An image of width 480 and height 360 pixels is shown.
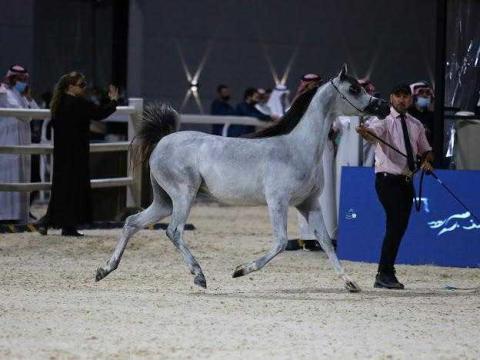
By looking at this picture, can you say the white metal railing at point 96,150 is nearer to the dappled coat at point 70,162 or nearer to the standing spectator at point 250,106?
the dappled coat at point 70,162

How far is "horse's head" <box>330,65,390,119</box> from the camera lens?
40.6 feet

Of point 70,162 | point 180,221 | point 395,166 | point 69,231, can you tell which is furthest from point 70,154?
point 395,166

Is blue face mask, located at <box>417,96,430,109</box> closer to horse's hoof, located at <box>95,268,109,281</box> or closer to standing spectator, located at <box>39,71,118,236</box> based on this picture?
standing spectator, located at <box>39,71,118,236</box>

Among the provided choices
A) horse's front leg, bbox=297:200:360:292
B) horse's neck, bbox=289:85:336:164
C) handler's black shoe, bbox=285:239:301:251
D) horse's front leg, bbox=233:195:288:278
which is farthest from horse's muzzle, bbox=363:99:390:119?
handler's black shoe, bbox=285:239:301:251

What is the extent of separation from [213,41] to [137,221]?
14600mm

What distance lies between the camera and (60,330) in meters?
9.75

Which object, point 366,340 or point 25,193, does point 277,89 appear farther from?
point 366,340

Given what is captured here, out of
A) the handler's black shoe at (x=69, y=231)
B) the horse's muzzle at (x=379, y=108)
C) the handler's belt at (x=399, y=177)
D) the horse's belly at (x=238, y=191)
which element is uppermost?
the horse's muzzle at (x=379, y=108)

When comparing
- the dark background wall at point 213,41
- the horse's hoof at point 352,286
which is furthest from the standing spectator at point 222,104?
the horse's hoof at point 352,286

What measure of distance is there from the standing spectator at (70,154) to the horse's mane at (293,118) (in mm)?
4618

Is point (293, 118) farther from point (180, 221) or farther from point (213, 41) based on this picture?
point (213, 41)

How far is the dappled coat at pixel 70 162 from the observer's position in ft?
55.4

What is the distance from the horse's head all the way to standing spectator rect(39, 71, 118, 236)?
16.3 ft

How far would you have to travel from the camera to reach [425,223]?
14719 millimetres
